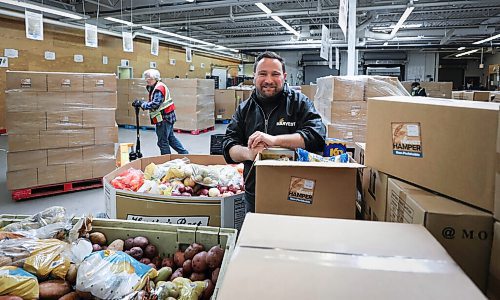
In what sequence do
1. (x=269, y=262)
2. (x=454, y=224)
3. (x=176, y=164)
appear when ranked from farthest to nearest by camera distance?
(x=176, y=164) < (x=454, y=224) < (x=269, y=262)

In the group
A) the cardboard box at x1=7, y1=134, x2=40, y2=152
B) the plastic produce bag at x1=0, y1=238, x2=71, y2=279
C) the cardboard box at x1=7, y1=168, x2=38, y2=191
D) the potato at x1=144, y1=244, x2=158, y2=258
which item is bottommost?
the cardboard box at x1=7, y1=168, x2=38, y2=191

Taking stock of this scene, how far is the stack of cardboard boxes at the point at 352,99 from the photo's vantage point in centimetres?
412

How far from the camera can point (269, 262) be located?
2.74ft

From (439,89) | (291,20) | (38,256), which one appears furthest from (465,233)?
(291,20)

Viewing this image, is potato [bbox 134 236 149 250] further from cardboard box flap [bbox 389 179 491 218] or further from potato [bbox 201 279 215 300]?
cardboard box flap [bbox 389 179 491 218]

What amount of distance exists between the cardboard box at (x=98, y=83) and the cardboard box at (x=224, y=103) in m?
8.05

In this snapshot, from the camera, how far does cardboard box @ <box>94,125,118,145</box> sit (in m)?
4.96

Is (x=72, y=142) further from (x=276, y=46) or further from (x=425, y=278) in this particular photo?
(x=276, y=46)

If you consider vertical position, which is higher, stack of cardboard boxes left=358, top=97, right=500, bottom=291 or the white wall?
the white wall

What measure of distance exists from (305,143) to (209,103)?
29.9ft

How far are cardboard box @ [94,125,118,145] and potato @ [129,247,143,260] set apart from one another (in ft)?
11.9

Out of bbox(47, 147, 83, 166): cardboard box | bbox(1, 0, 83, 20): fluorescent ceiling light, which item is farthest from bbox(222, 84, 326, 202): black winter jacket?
bbox(1, 0, 83, 20): fluorescent ceiling light

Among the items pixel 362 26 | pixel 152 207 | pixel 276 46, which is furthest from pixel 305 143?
pixel 276 46

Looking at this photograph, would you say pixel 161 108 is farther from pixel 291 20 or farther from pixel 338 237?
pixel 291 20
